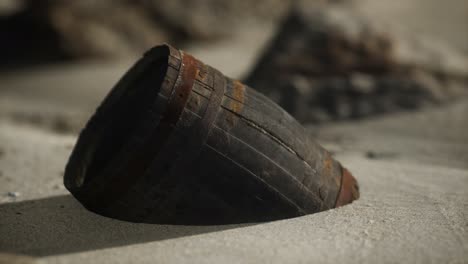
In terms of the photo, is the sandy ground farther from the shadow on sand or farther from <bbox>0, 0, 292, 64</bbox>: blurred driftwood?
<bbox>0, 0, 292, 64</bbox>: blurred driftwood

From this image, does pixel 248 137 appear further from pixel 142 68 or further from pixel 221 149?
pixel 142 68

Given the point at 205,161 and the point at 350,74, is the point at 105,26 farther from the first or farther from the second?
the point at 205,161

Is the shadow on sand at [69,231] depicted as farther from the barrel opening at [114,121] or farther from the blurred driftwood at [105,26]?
the blurred driftwood at [105,26]

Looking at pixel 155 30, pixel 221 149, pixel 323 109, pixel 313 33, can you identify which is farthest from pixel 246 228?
pixel 155 30

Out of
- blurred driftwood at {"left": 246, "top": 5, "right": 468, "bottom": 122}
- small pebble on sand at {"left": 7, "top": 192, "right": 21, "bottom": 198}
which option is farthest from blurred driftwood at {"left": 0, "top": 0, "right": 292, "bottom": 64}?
small pebble on sand at {"left": 7, "top": 192, "right": 21, "bottom": 198}

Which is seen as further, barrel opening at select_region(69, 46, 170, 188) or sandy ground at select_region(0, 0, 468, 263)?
barrel opening at select_region(69, 46, 170, 188)
